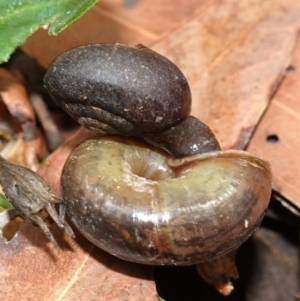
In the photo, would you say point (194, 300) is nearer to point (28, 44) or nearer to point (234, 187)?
point (234, 187)

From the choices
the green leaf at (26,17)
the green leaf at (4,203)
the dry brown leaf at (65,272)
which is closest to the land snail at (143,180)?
the dry brown leaf at (65,272)

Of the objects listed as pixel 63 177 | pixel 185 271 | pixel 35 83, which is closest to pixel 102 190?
pixel 63 177

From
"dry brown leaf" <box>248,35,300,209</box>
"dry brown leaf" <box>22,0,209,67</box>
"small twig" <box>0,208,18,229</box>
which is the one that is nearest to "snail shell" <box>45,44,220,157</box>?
"small twig" <box>0,208,18,229</box>

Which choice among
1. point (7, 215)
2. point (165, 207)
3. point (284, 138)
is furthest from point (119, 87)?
point (284, 138)

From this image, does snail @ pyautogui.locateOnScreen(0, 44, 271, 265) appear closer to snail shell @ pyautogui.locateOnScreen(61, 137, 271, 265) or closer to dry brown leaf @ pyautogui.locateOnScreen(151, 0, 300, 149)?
snail shell @ pyautogui.locateOnScreen(61, 137, 271, 265)

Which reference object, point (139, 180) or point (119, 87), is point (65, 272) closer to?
point (139, 180)
